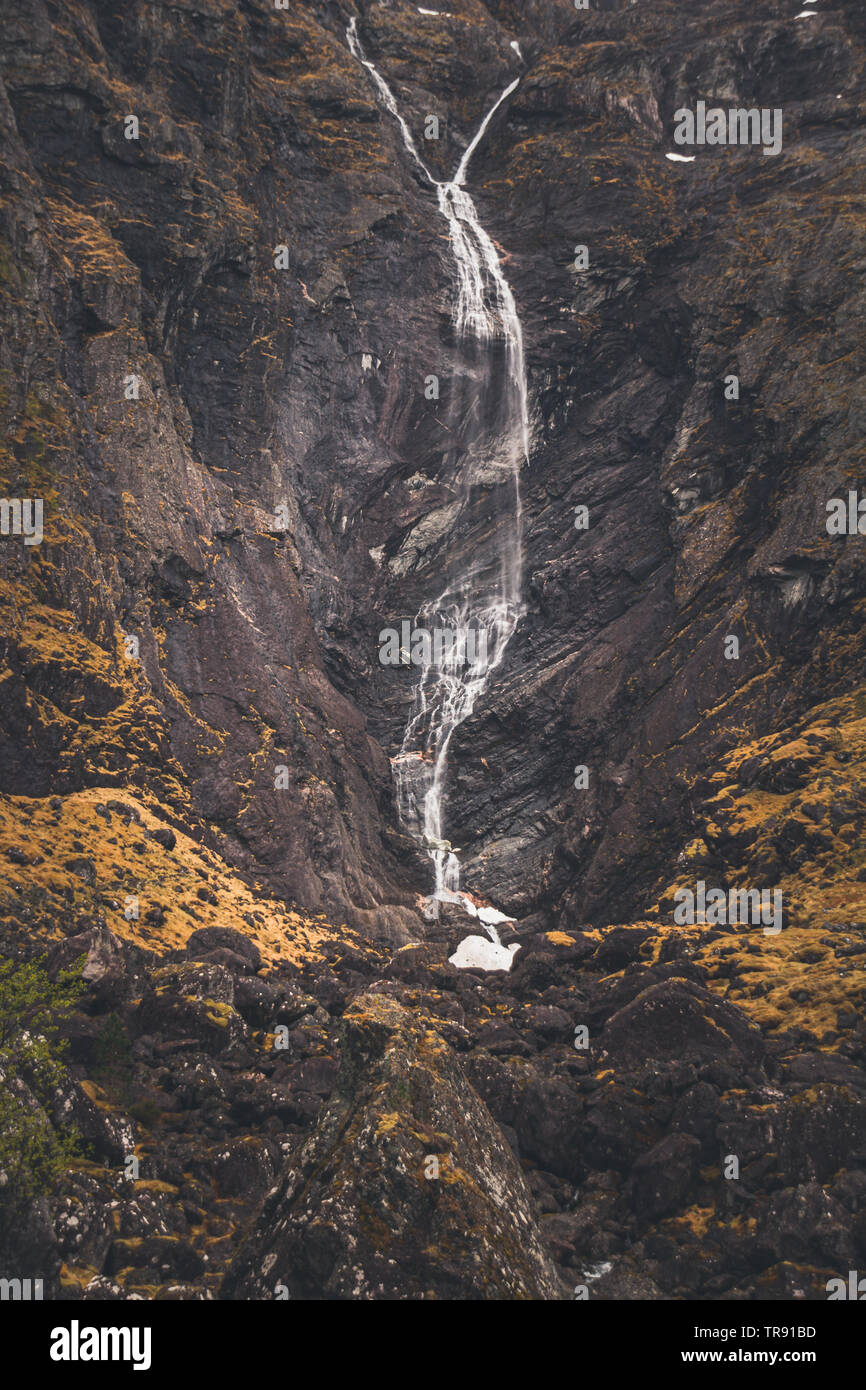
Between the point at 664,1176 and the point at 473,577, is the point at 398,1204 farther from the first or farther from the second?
the point at 473,577

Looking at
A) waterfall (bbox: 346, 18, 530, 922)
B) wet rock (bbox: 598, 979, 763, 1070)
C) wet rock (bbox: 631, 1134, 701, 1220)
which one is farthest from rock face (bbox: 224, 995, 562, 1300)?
waterfall (bbox: 346, 18, 530, 922)

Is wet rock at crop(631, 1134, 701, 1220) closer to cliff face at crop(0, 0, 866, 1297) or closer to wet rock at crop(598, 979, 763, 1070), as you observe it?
cliff face at crop(0, 0, 866, 1297)

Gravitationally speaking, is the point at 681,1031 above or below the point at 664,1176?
above

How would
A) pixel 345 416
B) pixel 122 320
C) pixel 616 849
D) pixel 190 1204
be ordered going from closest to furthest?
pixel 190 1204
pixel 616 849
pixel 122 320
pixel 345 416

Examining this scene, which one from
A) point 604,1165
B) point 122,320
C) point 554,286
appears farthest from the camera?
point 554,286

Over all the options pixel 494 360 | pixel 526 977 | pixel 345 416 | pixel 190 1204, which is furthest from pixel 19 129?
pixel 190 1204

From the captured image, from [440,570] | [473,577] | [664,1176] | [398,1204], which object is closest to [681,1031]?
[664,1176]

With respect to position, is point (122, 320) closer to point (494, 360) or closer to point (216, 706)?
point (216, 706)
